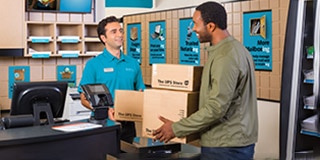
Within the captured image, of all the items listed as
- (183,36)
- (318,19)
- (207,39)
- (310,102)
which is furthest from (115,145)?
(183,36)

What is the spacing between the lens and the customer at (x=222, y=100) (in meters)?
2.42

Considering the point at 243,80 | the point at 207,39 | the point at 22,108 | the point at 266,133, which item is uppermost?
the point at 207,39

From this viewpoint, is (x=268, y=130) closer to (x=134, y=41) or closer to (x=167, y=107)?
(x=167, y=107)

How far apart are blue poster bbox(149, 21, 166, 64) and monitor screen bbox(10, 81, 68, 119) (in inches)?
84.7

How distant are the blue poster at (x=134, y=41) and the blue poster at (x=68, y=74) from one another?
77 centimetres

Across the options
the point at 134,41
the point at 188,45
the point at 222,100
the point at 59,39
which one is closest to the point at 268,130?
the point at 188,45

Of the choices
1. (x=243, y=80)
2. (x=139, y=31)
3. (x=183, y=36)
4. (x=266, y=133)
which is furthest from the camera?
(x=139, y=31)

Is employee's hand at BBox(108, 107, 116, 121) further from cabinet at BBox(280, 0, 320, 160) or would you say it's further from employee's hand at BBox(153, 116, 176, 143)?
cabinet at BBox(280, 0, 320, 160)

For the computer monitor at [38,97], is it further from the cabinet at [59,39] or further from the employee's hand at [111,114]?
the cabinet at [59,39]

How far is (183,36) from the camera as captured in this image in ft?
15.6

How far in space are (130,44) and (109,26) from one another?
229 cm

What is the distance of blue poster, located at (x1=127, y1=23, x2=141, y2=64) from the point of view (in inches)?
221

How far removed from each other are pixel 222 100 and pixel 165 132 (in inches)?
16.3

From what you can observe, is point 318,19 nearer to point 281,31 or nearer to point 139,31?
point 281,31
